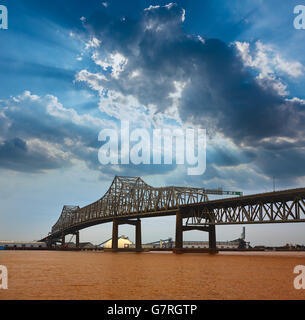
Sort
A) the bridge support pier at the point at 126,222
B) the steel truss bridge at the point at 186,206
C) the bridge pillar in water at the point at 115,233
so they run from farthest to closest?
the bridge pillar in water at the point at 115,233, the bridge support pier at the point at 126,222, the steel truss bridge at the point at 186,206

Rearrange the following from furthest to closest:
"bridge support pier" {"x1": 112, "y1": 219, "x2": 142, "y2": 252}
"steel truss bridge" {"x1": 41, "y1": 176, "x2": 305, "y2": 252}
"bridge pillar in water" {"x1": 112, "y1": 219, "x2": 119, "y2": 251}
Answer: "bridge pillar in water" {"x1": 112, "y1": 219, "x2": 119, "y2": 251}, "bridge support pier" {"x1": 112, "y1": 219, "x2": 142, "y2": 252}, "steel truss bridge" {"x1": 41, "y1": 176, "x2": 305, "y2": 252}

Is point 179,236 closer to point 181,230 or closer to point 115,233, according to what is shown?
point 181,230

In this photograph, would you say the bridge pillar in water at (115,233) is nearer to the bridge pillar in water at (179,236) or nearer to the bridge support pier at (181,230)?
the bridge support pier at (181,230)

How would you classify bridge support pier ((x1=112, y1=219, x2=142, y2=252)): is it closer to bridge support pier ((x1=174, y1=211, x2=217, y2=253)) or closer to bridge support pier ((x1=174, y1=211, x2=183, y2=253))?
bridge support pier ((x1=174, y1=211, x2=217, y2=253))

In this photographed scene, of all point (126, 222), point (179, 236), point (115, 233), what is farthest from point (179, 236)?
point (115, 233)

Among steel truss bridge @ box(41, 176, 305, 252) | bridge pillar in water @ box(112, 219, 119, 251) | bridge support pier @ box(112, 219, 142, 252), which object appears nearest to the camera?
steel truss bridge @ box(41, 176, 305, 252)

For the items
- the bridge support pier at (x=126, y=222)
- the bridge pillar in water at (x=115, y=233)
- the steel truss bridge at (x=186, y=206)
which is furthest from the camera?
the bridge pillar in water at (x=115, y=233)

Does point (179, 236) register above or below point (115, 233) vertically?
above

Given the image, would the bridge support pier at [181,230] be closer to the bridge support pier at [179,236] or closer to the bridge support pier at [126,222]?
the bridge support pier at [179,236]

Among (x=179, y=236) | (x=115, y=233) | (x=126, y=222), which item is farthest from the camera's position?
(x=115, y=233)

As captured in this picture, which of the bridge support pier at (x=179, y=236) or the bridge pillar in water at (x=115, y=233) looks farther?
the bridge pillar in water at (x=115, y=233)

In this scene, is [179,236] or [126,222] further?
[126,222]
